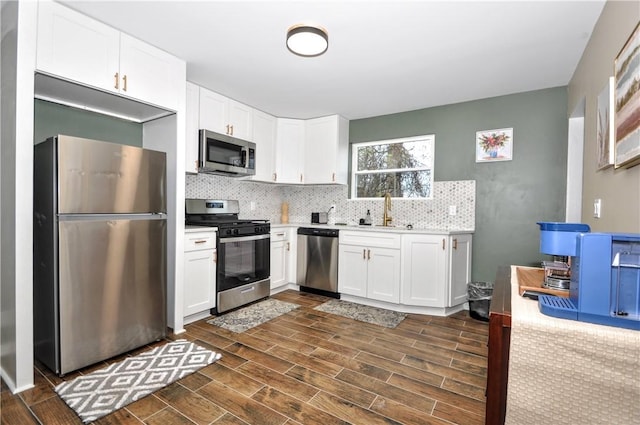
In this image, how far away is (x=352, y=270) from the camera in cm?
373

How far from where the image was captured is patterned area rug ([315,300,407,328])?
10.2ft

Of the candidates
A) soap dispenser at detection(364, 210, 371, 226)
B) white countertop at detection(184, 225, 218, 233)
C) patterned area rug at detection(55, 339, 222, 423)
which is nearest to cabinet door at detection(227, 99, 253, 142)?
white countertop at detection(184, 225, 218, 233)

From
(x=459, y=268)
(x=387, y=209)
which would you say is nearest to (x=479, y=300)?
(x=459, y=268)

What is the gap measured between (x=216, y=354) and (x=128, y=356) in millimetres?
640

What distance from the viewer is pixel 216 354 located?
233 centimetres

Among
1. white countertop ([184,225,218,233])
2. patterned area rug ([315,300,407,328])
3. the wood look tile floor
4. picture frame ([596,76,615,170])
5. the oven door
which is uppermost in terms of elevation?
picture frame ([596,76,615,170])

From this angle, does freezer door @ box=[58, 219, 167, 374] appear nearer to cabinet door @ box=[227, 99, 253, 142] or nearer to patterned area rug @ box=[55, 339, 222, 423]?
patterned area rug @ box=[55, 339, 222, 423]

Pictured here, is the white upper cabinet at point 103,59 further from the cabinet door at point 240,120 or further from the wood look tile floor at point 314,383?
the wood look tile floor at point 314,383

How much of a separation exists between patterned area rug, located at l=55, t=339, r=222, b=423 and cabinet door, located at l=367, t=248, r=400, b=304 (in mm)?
1894

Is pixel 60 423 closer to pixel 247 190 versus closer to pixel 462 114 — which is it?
pixel 247 190

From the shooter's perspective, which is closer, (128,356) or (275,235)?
(128,356)

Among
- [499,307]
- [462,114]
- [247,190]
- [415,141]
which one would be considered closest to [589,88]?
[462,114]

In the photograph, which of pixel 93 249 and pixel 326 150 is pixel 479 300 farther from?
pixel 93 249

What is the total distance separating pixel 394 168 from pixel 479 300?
6.28 ft
